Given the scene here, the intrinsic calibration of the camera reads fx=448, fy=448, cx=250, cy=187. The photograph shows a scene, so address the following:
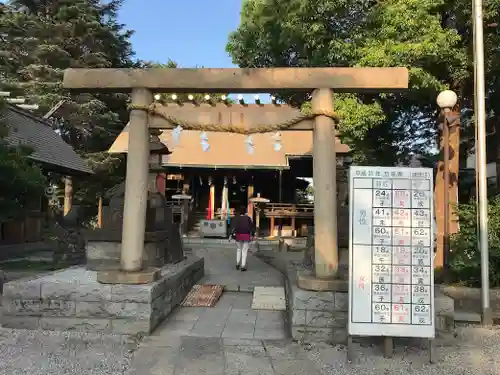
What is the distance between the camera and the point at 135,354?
5070 mm

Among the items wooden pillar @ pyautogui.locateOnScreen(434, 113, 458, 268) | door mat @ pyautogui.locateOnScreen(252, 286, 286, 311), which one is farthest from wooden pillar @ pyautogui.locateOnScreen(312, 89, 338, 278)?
wooden pillar @ pyautogui.locateOnScreen(434, 113, 458, 268)

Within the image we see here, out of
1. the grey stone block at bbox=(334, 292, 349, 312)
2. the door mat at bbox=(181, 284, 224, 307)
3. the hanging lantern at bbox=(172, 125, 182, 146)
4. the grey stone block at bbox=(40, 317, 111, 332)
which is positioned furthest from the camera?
the door mat at bbox=(181, 284, 224, 307)

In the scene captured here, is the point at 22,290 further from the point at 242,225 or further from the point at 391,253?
the point at 242,225

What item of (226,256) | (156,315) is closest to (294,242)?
(226,256)

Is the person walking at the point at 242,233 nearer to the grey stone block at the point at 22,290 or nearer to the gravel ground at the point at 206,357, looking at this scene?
the gravel ground at the point at 206,357

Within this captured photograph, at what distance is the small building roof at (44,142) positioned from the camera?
54.7ft

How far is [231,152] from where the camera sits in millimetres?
21594

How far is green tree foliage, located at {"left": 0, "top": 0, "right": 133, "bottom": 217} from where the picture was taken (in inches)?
923

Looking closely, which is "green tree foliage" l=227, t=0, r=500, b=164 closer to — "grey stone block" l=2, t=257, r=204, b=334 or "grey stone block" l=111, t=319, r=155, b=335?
"grey stone block" l=2, t=257, r=204, b=334

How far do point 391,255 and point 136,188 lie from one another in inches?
136

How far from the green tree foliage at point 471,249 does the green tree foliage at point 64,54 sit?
63.7ft

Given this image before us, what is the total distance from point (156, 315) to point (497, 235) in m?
7.05

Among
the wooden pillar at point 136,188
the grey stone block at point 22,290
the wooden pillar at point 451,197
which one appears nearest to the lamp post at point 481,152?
the wooden pillar at point 451,197

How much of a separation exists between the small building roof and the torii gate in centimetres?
1106
